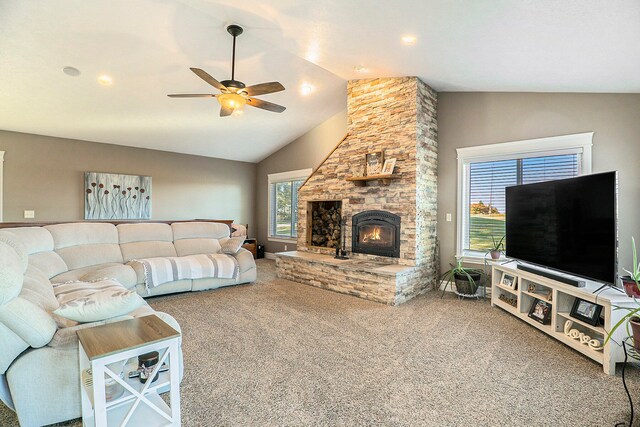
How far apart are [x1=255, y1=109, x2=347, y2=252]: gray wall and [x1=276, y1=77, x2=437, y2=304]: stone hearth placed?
130 centimetres

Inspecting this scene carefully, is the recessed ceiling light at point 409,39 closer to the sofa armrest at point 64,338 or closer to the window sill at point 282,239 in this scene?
the sofa armrest at point 64,338

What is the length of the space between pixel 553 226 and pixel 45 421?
4065 mm

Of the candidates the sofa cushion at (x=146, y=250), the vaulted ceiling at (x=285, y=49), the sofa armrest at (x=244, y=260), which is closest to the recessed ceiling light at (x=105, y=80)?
the vaulted ceiling at (x=285, y=49)

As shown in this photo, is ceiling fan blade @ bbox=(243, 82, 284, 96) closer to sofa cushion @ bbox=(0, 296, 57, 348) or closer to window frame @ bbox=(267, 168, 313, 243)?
sofa cushion @ bbox=(0, 296, 57, 348)

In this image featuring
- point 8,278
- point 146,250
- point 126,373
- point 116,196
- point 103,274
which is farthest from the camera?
point 116,196

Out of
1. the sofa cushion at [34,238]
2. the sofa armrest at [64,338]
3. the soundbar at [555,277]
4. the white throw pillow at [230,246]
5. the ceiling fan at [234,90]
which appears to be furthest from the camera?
the white throw pillow at [230,246]

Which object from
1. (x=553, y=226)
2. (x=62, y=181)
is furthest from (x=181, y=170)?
(x=553, y=226)

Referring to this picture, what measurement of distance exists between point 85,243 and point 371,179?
3.89 m

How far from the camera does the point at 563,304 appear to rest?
2.73m

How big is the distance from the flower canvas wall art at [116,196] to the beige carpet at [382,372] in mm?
3710

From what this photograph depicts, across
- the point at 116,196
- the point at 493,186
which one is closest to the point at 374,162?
the point at 493,186

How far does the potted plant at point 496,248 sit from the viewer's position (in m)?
3.87

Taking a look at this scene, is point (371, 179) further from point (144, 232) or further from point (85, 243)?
point (85, 243)

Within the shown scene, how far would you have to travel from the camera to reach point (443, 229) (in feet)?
15.1
